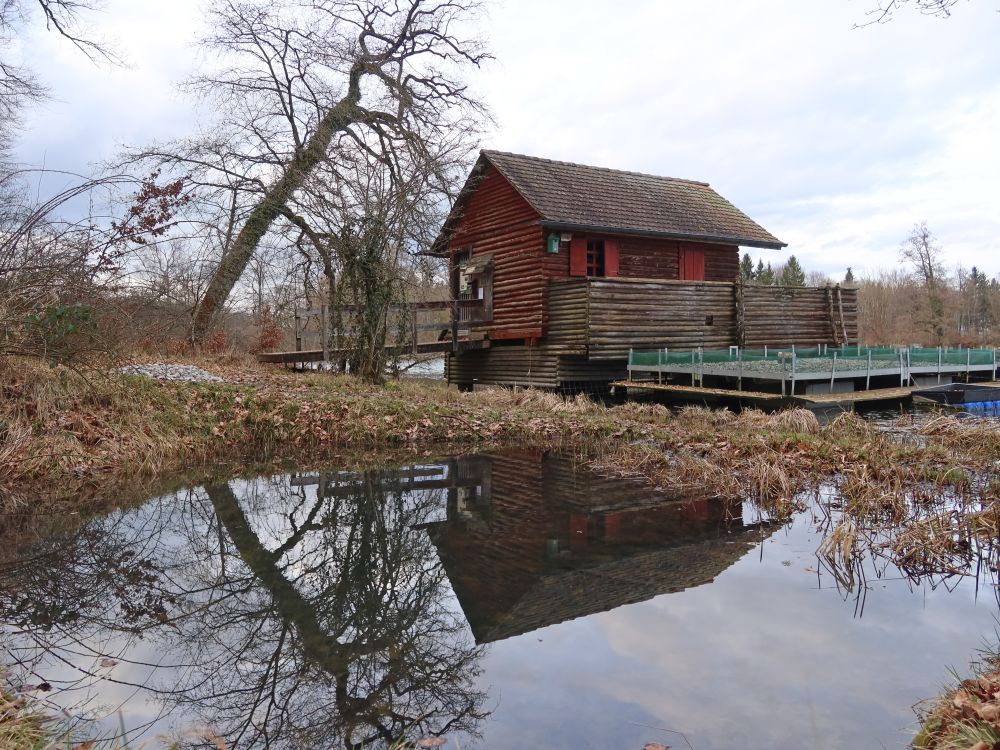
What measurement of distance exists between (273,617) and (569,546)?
2595 millimetres

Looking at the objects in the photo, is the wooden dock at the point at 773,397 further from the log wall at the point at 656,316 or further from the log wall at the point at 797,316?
the log wall at the point at 797,316

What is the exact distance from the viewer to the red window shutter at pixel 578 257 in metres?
20.2

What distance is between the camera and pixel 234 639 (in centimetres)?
426

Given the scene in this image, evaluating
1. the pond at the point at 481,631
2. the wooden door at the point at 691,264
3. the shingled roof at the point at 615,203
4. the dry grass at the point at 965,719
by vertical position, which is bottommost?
the pond at the point at 481,631

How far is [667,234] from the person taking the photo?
2092 cm

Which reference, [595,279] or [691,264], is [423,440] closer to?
[595,279]

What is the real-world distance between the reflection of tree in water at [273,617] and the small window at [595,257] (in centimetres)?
1498

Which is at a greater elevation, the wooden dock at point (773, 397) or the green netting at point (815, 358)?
the green netting at point (815, 358)

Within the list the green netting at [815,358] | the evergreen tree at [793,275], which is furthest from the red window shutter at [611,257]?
the evergreen tree at [793,275]

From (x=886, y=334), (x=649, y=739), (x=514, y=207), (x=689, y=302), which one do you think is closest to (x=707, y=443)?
(x=649, y=739)

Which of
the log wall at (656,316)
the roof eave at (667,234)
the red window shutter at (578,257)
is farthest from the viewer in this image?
the red window shutter at (578,257)

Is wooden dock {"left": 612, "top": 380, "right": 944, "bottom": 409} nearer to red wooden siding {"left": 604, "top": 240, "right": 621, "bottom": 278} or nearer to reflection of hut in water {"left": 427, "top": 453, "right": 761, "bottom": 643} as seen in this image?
red wooden siding {"left": 604, "top": 240, "right": 621, "bottom": 278}

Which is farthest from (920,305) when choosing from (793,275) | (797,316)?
(797,316)

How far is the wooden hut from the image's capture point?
1927cm
